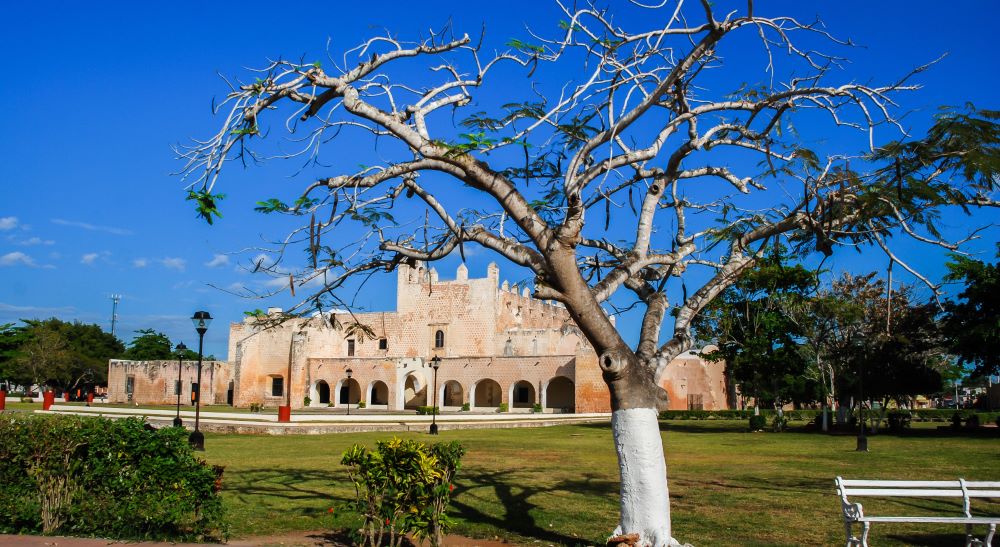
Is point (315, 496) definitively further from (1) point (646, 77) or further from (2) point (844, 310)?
(2) point (844, 310)

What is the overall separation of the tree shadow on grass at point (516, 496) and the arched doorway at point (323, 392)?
42.2 m

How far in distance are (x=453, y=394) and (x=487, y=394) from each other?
94.5 inches

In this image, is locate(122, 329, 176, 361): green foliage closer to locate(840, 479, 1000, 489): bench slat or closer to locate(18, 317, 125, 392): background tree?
locate(18, 317, 125, 392): background tree

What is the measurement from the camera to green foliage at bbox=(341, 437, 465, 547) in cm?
596

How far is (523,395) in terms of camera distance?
161 ft

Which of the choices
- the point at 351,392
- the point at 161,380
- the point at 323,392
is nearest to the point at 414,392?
the point at 351,392

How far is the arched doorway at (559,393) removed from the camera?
155ft

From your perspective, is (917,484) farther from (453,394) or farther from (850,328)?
(453,394)

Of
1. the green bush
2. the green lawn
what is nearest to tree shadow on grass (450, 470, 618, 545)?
the green lawn

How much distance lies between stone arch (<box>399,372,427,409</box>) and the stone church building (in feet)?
0.21

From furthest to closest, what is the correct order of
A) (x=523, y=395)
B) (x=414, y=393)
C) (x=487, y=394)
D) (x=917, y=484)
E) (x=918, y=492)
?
(x=487, y=394) → (x=414, y=393) → (x=523, y=395) → (x=917, y=484) → (x=918, y=492)

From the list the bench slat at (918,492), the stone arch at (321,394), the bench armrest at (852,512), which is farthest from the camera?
the stone arch at (321,394)

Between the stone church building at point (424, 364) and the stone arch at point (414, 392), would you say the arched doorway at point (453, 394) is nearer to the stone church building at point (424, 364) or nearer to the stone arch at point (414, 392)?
the stone church building at point (424, 364)

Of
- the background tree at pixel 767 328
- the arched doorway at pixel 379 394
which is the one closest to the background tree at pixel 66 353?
the arched doorway at pixel 379 394
